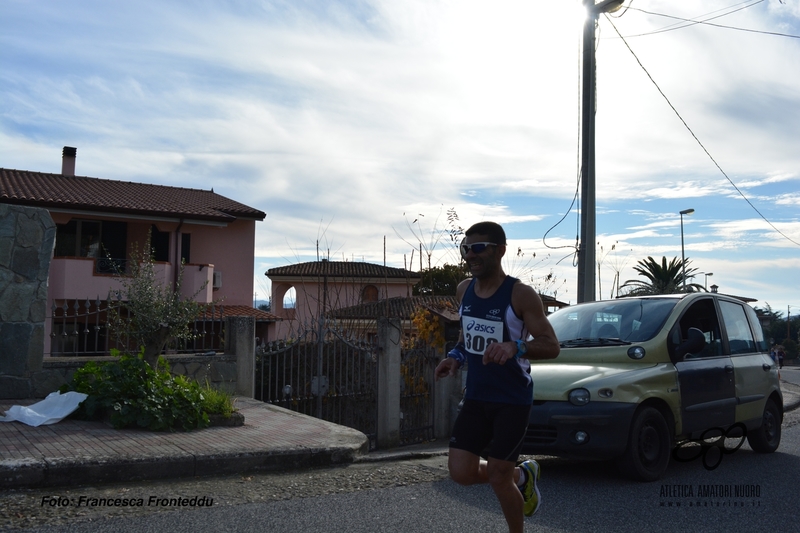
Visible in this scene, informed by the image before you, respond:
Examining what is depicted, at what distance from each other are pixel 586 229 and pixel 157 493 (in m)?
8.14

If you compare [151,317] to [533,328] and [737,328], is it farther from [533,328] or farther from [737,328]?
[737,328]

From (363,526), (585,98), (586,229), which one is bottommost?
(363,526)

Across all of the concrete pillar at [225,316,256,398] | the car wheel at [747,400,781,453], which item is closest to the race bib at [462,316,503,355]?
the car wheel at [747,400,781,453]

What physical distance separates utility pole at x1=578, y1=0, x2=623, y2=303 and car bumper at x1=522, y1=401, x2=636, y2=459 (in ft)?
17.3

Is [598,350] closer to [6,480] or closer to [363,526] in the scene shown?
[363,526]

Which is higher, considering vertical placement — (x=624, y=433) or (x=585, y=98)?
(x=585, y=98)

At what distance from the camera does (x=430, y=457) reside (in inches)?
318

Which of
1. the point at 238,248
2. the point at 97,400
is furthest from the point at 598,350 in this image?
the point at 238,248

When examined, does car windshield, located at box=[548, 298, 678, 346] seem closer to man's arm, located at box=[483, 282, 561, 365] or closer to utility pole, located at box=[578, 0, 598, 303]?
utility pole, located at box=[578, 0, 598, 303]

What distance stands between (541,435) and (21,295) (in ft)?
21.0

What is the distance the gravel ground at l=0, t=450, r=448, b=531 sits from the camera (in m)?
5.05

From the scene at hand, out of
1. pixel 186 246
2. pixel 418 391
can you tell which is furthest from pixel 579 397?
pixel 186 246

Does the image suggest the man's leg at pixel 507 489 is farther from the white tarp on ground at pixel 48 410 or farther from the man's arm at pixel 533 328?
the white tarp on ground at pixel 48 410

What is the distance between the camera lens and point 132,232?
28.4 m
